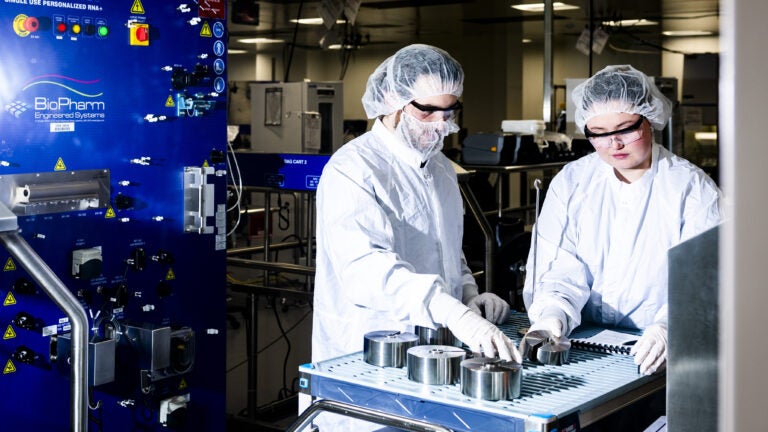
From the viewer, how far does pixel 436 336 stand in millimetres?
1918

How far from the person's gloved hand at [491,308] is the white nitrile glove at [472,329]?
1.13ft

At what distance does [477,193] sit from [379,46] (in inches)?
395

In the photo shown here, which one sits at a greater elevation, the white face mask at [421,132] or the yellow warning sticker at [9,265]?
the white face mask at [421,132]

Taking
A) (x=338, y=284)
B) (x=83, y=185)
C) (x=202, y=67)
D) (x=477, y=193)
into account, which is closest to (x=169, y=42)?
(x=202, y=67)

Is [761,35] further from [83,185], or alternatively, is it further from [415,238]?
[83,185]

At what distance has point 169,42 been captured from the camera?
10.1 feet

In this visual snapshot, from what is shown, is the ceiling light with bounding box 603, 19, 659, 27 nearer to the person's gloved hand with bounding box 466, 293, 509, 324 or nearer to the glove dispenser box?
the glove dispenser box

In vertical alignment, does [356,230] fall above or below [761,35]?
below

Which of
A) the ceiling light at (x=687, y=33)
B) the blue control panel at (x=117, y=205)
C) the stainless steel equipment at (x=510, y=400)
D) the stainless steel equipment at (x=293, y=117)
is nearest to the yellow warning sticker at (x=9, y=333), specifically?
the blue control panel at (x=117, y=205)

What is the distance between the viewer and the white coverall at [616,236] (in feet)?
6.94

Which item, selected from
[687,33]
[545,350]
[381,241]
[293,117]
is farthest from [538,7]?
[545,350]

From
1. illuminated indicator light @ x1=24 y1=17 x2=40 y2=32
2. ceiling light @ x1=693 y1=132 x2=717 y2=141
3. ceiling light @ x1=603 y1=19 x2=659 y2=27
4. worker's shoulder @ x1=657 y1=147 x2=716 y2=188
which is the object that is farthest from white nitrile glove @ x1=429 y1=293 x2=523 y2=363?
ceiling light @ x1=603 y1=19 x2=659 y2=27

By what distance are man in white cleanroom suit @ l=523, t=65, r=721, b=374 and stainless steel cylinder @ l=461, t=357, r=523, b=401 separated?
19.7 inches

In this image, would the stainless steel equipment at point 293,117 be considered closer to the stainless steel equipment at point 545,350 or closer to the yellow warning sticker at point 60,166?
the yellow warning sticker at point 60,166
